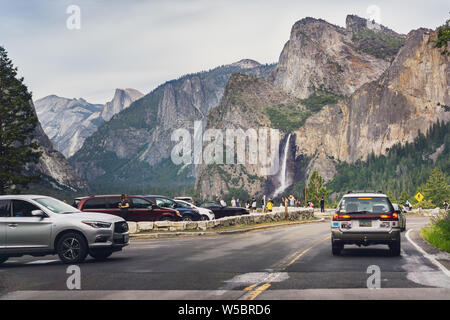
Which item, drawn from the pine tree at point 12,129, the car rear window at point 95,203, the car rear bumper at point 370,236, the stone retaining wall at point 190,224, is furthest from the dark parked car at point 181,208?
the pine tree at point 12,129

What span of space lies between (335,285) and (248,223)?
2394 cm

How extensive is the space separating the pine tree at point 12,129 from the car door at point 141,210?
3541cm

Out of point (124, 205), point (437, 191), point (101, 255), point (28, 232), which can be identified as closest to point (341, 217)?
point (101, 255)

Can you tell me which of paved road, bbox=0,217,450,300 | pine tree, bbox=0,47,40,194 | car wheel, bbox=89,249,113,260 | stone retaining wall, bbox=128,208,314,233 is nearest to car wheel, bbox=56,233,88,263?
paved road, bbox=0,217,450,300

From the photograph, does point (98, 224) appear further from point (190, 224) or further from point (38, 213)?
point (190, 224)

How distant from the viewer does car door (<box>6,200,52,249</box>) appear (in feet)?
50.7

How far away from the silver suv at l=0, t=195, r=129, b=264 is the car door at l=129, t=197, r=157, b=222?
480 inches

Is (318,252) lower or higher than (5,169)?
lower

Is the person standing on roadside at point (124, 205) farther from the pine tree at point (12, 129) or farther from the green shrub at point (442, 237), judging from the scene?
the pine tree at point (12, 129)

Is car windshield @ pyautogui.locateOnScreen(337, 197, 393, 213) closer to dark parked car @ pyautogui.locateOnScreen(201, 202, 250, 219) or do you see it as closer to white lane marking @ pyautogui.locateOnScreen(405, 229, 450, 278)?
white lane marking @ pyautogui.locateOnScreen(405, 229, 450, 278)
